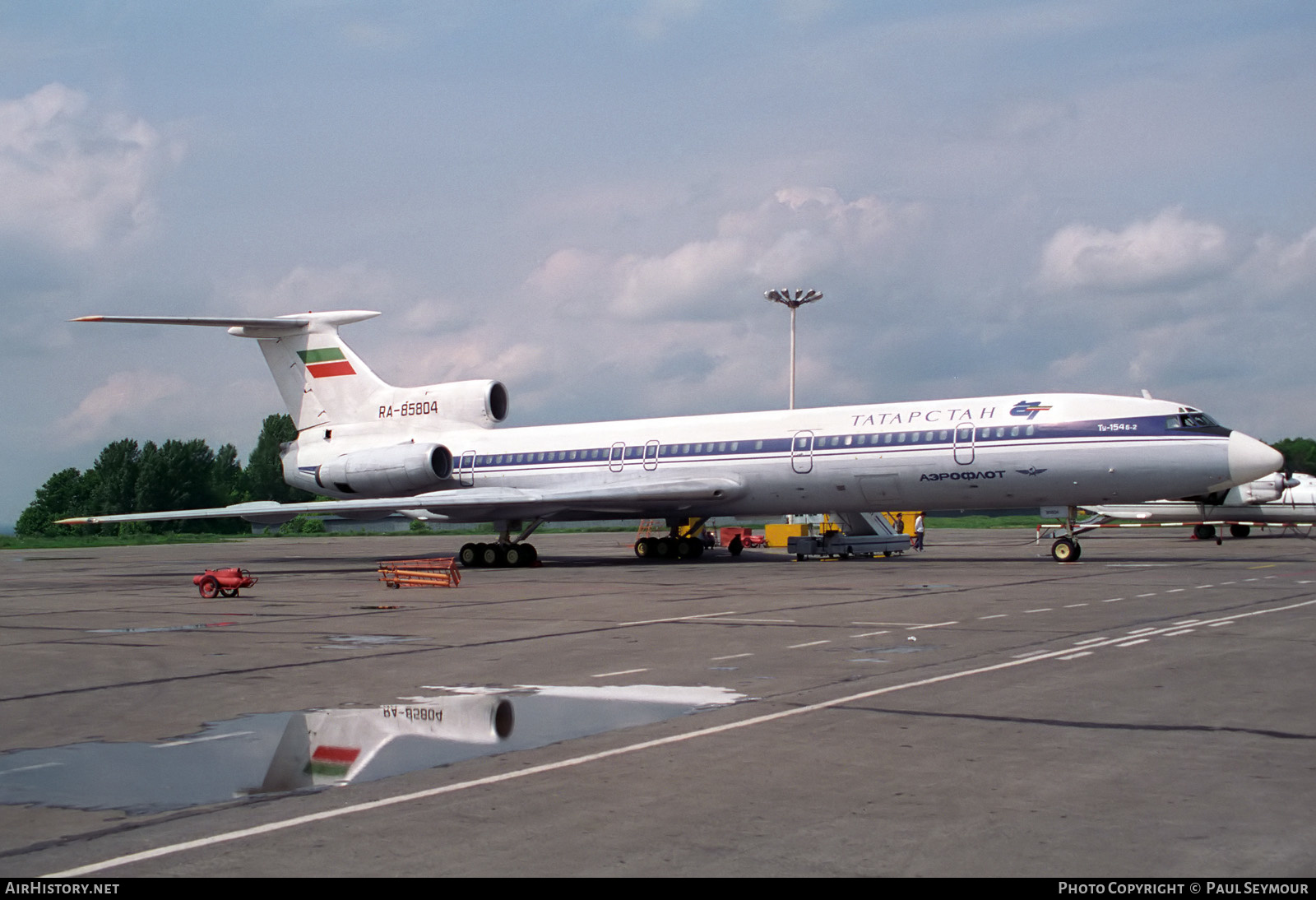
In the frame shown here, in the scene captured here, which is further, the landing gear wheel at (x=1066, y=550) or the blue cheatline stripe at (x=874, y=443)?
the landing gear wheel at (x=1066, y=550)

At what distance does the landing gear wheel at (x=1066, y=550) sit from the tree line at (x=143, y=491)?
235 ft

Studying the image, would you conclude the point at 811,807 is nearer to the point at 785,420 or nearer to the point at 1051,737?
the point at 1051,737

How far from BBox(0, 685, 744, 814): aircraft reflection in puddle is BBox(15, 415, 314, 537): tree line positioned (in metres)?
83.2

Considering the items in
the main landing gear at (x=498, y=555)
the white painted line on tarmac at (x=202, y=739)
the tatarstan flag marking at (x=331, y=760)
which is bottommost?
the white painted line on tarmac at (x=202, y=739)

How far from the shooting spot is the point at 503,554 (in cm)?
3331

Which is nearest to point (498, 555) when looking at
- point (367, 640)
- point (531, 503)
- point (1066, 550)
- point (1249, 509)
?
point (531, 503)

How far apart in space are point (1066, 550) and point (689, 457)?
33.2 feet

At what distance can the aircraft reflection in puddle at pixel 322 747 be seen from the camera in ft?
22.8

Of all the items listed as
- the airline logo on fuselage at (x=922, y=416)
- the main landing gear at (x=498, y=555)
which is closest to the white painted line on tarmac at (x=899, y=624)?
the airline logo on fuselage at (x=922, y=416)

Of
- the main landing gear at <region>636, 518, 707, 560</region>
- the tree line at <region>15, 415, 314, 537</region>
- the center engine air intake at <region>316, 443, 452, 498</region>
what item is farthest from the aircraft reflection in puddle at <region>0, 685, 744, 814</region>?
the tree line at <region>15, 415, 314, 537</region>

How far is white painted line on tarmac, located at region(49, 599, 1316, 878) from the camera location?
550cm

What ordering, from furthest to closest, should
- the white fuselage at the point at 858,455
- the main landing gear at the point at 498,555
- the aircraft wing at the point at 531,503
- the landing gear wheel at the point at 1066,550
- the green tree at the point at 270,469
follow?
the green tree at the point at 270,469 < the main landing gear at the point at 498,555 < the aircraft wing at the point at 531,503 < the landing gear wheel at the point at 1066,550 < the white fuselage at the point at 858,455

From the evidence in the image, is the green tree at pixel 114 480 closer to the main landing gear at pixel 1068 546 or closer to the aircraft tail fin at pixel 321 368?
the aircraft tail fin at pixel 321 368

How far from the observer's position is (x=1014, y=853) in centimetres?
533
